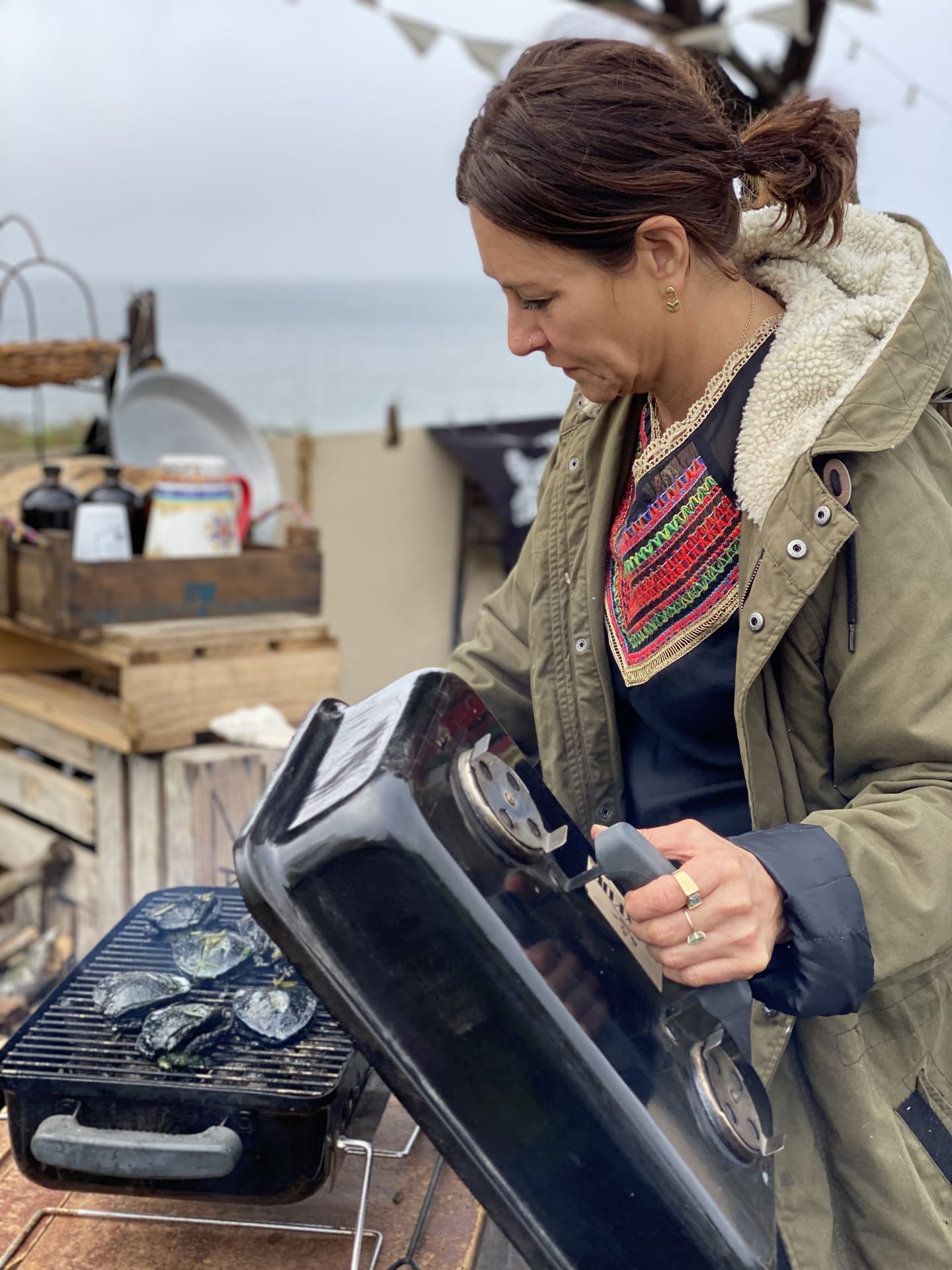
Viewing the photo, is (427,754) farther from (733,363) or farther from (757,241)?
(757,241)

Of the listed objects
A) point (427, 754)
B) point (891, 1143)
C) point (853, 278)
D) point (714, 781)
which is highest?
point (853, 278)

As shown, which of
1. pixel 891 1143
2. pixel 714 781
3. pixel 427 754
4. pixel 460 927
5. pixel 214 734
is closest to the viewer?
pixel 460 927

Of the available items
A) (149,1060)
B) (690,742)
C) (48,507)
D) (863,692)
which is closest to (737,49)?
(48,507)

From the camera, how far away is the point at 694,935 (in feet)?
3.51

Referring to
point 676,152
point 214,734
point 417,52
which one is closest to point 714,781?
point 676,152

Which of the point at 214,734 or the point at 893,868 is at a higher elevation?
the point at 893,868

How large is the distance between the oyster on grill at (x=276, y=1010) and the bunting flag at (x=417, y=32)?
4851mm

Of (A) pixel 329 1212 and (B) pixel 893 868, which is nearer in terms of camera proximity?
(B) pixel 893 868

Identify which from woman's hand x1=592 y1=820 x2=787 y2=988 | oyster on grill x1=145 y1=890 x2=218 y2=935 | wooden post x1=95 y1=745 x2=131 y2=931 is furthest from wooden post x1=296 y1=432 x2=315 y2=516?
woman's hand x1=592 y1=820 x2=787 y2=988

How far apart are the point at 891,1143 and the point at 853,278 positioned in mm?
987

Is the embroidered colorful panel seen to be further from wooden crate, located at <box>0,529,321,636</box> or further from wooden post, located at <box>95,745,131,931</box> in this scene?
wooden post, located at <box>95,745,131,931</box>

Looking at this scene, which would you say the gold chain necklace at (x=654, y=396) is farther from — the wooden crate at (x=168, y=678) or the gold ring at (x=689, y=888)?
the wooden crate at (x=168, y=678)

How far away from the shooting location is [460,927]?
101 centimetres

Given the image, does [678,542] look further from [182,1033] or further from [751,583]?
[182,1033]
